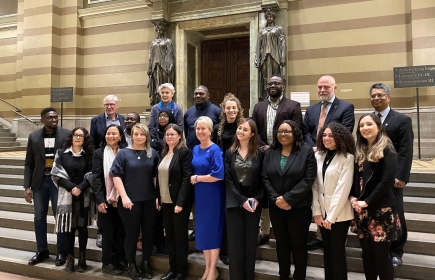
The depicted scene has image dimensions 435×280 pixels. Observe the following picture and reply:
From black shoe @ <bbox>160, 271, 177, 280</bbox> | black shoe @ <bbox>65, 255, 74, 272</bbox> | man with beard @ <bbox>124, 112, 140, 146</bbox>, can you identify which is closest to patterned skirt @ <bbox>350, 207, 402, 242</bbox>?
black shoe @ <bbox>160, 271, 177, 280</bbox>

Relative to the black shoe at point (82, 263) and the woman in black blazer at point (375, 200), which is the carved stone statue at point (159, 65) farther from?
the woman in black blazer at point (375, 200)

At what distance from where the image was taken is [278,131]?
319cm

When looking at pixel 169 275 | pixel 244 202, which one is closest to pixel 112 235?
pixel 169 275

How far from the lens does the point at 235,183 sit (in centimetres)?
329

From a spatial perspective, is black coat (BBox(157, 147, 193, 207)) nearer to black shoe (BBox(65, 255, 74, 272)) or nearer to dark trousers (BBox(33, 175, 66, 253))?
black shoe (BBox(65, 255, 74, 272))

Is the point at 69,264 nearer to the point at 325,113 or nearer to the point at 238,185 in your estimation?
the point at 238,185

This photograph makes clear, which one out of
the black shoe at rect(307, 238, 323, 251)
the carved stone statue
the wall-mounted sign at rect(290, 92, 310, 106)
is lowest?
the black shoe at rect(307, 238, 323, 251)

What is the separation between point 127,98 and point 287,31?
529 cm

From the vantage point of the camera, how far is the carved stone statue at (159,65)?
9461 mm

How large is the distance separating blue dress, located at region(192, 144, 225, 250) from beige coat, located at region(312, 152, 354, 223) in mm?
963

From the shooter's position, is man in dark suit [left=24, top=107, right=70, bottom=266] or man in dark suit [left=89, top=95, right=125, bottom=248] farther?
man in dark suit [left=89, top=95, right=125, bottom=248]

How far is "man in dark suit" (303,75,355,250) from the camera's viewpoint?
11.8 feet

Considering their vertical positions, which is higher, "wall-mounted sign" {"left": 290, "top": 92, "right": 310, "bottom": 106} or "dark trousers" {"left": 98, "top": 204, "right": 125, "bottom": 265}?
"wall-mounted sign" {"left": 290, "top": 92, "right": 310, "bottom": 106}

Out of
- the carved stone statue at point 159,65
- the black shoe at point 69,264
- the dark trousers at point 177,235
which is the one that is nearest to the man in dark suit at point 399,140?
the dark trousers at point 177,235
